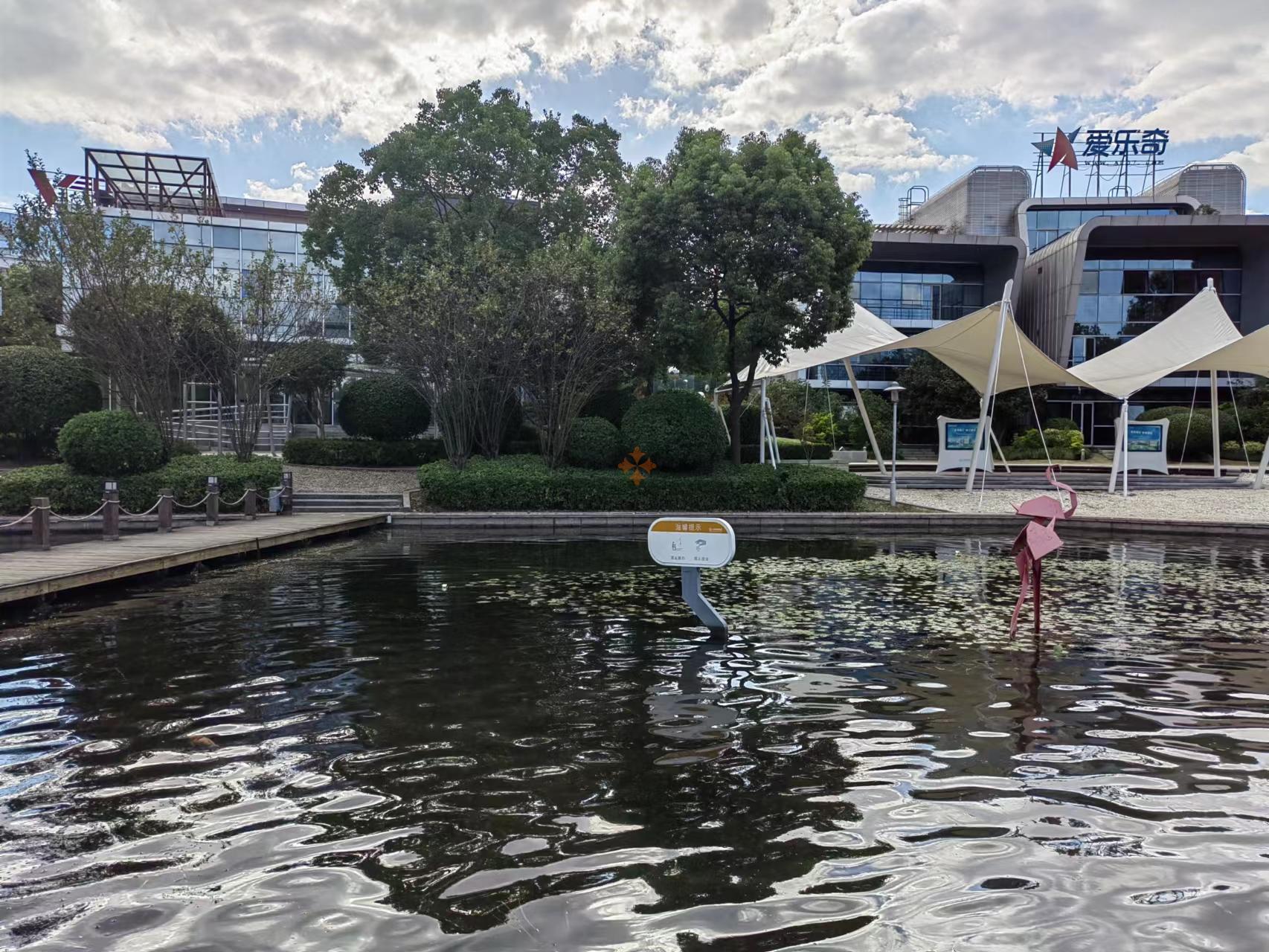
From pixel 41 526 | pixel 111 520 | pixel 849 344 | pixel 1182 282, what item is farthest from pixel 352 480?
pixel 1182 282

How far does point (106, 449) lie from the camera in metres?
17.5

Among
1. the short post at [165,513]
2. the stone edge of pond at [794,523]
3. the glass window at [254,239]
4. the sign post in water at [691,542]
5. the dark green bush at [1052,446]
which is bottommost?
the stone edge of pond at [794,523]

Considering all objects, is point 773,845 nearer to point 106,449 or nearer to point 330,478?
point 106,449

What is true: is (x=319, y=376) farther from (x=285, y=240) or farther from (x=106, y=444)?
(x=285, y=240)

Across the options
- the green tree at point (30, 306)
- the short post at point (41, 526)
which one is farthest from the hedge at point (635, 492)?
the green tree at point (30, 306)

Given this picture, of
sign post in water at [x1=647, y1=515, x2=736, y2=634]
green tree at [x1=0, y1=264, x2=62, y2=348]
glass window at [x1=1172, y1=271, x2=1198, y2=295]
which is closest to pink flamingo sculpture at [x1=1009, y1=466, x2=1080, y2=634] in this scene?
sign post in water at [x1=647, y1=515, x2=736, y2=634]

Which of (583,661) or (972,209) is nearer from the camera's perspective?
(583,661)

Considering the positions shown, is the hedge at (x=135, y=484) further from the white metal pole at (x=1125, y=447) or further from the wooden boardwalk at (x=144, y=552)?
the white metal pole at (x=1125, y=447)

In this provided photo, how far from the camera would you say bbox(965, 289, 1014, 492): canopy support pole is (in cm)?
2070

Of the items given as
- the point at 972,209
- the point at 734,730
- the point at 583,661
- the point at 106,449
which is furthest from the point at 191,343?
the point at 972,209

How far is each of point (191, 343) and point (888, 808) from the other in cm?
2505

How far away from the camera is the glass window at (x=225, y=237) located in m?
43.7

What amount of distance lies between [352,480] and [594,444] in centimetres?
686

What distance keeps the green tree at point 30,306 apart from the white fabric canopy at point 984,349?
2079 cm
